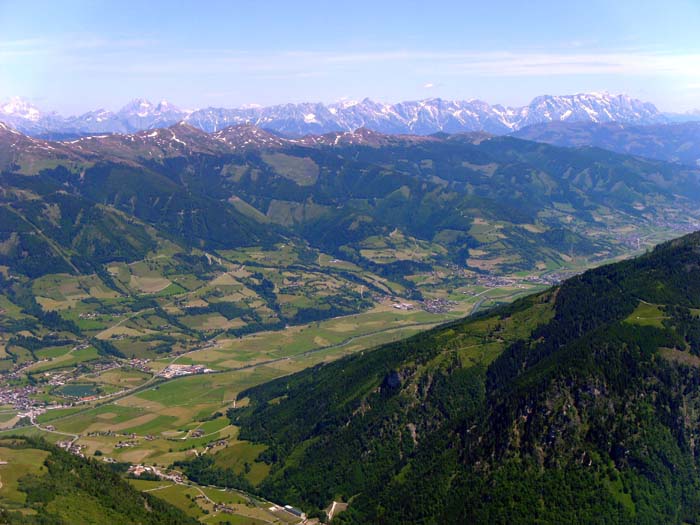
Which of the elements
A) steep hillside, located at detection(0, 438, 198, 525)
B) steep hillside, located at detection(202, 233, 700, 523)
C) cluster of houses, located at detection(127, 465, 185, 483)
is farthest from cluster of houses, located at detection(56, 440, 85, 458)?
steep hillside, located at detection(202, 233, 700, 523)

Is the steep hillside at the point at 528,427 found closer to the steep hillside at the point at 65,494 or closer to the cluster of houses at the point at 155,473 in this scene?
the cluster of houses at the point at 155,473

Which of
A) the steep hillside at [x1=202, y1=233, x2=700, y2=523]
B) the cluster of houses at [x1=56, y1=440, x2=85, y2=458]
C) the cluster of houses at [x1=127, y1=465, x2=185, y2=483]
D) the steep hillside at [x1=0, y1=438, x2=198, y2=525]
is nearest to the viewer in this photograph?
the steep hillside at [x1=0, y1=438, x2=198, y2=525]

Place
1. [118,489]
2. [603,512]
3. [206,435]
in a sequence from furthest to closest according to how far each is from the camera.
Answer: [206,435] < [118,489] < [603,512]

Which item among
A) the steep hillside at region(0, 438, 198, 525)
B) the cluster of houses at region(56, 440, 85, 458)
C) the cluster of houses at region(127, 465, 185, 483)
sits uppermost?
the steep hillside at region(0, 438, 198, 525)

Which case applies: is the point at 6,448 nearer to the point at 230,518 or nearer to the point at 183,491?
A: the point at 183,491

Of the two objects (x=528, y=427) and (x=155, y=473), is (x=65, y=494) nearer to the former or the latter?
(x=155, y=473)

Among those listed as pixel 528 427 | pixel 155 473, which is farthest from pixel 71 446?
pixel 528 427

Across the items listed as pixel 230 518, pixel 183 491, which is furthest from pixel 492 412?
pixel 183 491

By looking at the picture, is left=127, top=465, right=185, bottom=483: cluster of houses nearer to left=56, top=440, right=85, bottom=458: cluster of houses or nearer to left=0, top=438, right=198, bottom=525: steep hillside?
left=0, top=438, right=198, bottom=525: steep hillside

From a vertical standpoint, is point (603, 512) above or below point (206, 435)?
above
